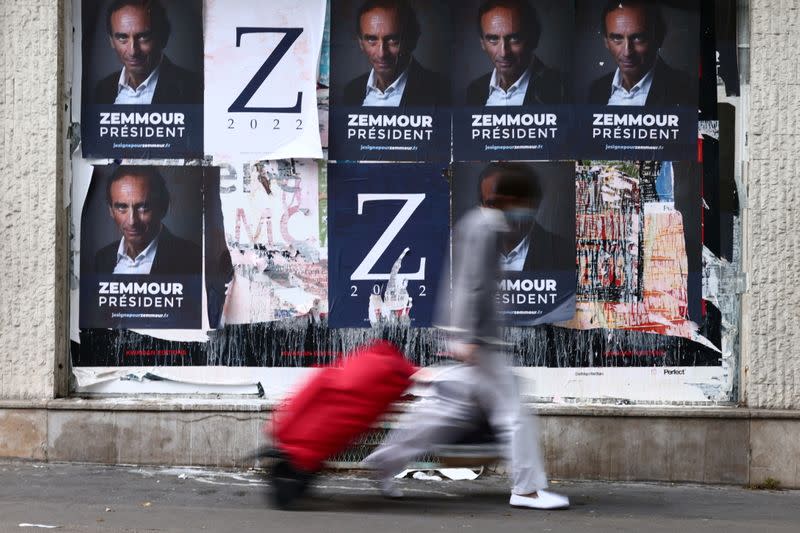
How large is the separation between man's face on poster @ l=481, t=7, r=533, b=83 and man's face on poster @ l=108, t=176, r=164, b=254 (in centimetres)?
285

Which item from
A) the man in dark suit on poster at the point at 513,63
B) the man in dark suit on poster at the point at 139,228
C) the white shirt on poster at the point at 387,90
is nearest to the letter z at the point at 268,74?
the white shirt on poster at the point at 387,90

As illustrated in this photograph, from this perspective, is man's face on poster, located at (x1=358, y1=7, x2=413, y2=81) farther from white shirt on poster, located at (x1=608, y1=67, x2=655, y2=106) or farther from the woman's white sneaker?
the woman's white sneaker

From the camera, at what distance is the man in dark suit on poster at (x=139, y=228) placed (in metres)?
8.07

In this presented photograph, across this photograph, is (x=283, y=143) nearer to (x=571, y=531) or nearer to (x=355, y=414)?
(x=355, y=414)

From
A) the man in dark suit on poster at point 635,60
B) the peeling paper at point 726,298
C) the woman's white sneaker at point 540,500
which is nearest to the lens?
the woman's white sneaker at point 540,500

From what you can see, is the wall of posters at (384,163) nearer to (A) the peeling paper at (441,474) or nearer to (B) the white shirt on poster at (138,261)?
(B) the white shirt on poster at (138,261)

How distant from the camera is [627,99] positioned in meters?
7.96

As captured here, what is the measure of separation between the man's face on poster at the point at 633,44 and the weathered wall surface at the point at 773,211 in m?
0.75

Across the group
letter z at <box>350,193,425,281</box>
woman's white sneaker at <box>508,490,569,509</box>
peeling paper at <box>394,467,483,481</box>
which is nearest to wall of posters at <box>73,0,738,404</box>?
letter z at <box>350,193,425,281</box>

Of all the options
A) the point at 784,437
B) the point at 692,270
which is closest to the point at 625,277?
the point at 692,270

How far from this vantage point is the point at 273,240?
8039mm

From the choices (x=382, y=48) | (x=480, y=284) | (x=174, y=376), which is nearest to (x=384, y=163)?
(x=382, y=48)

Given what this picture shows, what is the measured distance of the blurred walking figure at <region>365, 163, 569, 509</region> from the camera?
5.60 m

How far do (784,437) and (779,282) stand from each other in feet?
3.71
